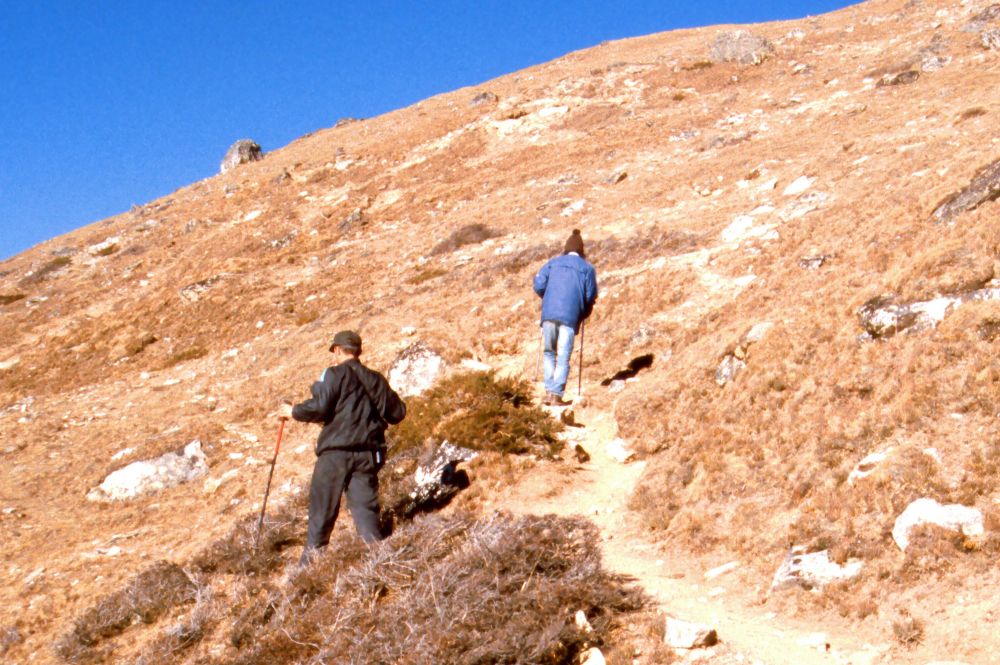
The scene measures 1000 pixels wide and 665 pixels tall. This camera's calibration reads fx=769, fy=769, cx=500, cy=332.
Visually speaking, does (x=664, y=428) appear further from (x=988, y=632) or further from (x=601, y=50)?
(x=601, y=50)

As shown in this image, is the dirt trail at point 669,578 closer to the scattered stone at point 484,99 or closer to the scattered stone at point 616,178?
the scattered stone at point 616,178

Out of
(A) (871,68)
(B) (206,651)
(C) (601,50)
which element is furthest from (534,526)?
(C) (601,50)

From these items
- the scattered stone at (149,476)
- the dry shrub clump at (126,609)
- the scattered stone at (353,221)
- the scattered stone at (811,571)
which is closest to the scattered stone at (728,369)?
the scattered stone at (811,571)

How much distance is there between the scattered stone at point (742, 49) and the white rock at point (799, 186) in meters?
22.0

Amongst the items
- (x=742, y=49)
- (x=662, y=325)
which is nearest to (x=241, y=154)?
(x=742, y=49)

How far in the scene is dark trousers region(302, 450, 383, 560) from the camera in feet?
22.6

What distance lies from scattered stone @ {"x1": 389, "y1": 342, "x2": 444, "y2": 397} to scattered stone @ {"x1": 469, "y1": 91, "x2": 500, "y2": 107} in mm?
30390

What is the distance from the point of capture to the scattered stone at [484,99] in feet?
136

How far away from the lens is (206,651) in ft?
21.1

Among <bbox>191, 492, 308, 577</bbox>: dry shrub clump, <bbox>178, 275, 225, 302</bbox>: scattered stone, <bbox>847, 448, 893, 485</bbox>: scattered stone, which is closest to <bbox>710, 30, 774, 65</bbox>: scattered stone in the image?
<bbox>178, 275, 225, 302</bbox>: scattered stone

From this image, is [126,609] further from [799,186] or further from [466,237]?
[466,237]

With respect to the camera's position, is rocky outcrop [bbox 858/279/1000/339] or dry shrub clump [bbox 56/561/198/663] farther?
rocky outcrop [bbox 858/279/1000/339]

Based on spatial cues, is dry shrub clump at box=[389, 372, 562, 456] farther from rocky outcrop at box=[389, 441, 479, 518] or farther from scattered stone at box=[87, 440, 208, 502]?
scattered stone at box=[87, 440, 208, 502]

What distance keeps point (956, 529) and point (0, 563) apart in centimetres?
1101
